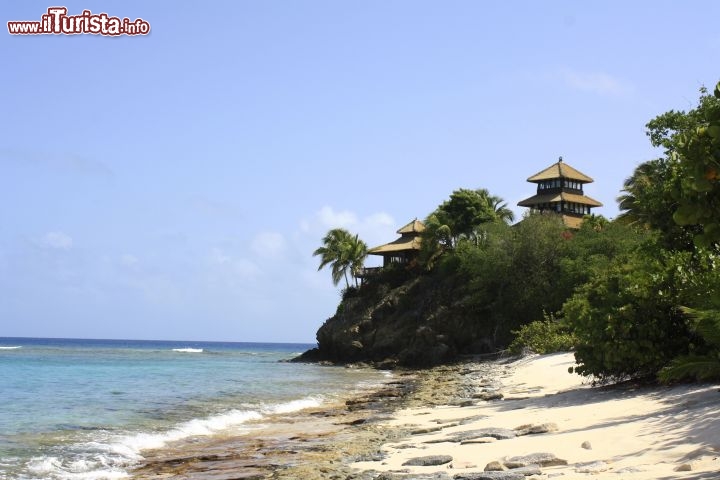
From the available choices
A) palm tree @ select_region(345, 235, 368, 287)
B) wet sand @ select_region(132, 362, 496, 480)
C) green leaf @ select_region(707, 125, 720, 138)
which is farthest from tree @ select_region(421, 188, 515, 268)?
green leaf @ select_region(707, 125, 720, 138)

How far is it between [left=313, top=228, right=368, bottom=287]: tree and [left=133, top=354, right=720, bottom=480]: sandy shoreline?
46.7 meters

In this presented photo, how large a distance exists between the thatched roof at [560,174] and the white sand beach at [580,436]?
43099 millimetres

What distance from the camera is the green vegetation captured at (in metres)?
11.6

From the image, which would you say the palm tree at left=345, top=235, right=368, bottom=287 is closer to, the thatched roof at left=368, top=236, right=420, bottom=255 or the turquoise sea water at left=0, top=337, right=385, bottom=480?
the thatched roof at left=368, top=236, right=420, bottom=255

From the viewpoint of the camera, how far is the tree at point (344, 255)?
6688 cm

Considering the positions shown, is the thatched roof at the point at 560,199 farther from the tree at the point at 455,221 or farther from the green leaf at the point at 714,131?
the green leaf at the point at 714,131

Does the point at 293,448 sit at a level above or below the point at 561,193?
below

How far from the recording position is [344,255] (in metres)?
66.6

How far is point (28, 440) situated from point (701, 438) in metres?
14.0

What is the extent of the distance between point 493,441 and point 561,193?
49098 millimetres

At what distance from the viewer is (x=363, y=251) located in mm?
67750

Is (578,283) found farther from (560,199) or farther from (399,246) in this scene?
(399,246)

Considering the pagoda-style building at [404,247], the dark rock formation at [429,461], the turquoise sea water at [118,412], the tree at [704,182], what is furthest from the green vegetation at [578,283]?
the turquoise sea water at [118,412]

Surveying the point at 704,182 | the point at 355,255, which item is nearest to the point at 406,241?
the point at 355,255
